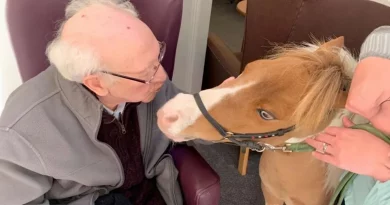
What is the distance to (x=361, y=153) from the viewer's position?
2.58 ft

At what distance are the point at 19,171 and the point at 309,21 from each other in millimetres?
1031

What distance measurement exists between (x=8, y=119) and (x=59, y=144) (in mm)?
147

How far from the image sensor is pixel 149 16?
135cm

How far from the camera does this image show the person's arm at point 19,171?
3.49ft

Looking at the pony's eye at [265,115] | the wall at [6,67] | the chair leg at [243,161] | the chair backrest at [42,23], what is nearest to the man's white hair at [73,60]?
the chair backrest at [42,23]

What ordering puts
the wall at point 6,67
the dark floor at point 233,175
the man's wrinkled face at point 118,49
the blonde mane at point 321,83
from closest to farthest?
the blonde mane at point 321,83, the man's wrinkled face at point 118,49, the wall at point 6,67, the dark floor at point 233,175

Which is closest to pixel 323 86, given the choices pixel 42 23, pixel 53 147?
pixel 53 147

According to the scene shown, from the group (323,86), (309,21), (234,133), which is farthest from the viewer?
(309,21)

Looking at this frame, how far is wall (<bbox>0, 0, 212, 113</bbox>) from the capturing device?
69.5 inches

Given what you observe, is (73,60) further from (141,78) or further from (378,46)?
(378,46)

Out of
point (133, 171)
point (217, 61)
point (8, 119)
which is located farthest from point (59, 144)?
point (217, 61)

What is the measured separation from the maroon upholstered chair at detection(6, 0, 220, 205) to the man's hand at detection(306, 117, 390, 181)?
19.1 inches

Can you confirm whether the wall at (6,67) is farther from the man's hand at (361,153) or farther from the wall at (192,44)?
the man's hand at (361,153)

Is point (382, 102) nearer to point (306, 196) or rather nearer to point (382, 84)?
point (382, 84)
